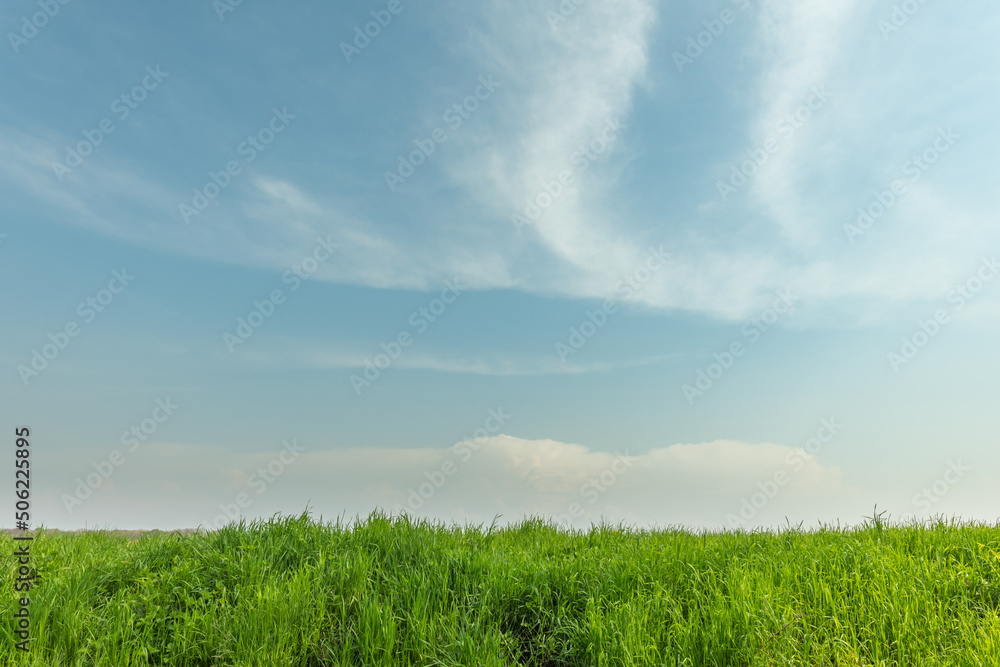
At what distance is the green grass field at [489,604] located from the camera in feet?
19.4

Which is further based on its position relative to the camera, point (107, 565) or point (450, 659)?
point (107, 565)

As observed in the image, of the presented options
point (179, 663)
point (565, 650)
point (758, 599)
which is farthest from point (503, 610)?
point (179, 663)

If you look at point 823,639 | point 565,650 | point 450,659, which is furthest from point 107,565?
point 823,639

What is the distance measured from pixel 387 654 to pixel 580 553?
10.5ft

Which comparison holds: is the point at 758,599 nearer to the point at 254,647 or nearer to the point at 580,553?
the point at 580,553

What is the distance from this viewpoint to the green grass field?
5.92m

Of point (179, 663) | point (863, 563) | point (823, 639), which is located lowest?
point (179, 663)

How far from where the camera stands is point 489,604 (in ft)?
21.7

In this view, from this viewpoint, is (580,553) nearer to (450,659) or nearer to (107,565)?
(450,659)

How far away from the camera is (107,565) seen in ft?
24.1

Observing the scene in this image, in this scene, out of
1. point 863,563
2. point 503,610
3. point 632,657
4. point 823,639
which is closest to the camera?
point 632,657

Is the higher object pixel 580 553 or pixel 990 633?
pixel 580 553

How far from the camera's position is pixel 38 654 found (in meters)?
6.00

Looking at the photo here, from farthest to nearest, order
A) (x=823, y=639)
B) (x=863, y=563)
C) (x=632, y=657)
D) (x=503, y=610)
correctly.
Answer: (x=863, y=563), (x=503, y=610), (x=823, y=639), (x=632, y=657)
